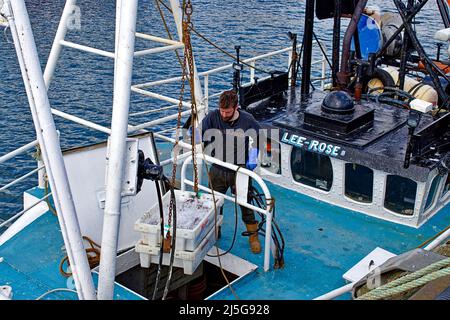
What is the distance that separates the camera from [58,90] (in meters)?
30.6

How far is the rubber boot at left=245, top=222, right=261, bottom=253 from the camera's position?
919 centimetres

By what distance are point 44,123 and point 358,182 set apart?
19.3 feet

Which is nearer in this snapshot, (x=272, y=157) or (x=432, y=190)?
(x=432, y=190)

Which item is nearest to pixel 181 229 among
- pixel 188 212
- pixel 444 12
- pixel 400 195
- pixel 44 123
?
pixel 188 212

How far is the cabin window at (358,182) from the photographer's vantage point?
992cm

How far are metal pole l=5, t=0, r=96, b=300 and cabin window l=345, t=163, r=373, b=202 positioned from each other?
5.31 metres

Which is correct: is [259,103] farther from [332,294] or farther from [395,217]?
[332,294]

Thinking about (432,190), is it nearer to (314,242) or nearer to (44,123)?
(314,242)

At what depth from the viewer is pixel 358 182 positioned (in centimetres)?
1010

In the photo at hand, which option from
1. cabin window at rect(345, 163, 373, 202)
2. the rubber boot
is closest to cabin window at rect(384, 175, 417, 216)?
cabin window at rect(345, 163, 373, 202)

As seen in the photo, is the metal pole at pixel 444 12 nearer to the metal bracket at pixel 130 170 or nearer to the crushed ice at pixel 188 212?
the crushed ice at pixel 188 212

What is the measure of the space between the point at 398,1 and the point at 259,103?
10.9 ft

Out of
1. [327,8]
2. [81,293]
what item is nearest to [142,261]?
[81,293]

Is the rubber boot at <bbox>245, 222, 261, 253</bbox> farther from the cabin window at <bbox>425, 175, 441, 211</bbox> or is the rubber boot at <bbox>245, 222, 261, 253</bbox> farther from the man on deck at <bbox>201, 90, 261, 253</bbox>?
the cabin window at <bbox>425, 175, 441, 211</bbox>
